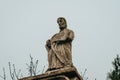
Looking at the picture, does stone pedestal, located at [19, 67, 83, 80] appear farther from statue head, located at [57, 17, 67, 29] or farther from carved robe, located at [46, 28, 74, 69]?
statue head, located at [57, 17, 67, 29]

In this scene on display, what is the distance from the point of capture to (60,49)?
15.5 meters

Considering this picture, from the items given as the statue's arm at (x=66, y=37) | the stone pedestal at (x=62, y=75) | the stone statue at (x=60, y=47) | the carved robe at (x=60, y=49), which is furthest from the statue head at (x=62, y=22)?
the stone pedestal at (x=62, y=75)

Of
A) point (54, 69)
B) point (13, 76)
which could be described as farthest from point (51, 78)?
point (13, 76)

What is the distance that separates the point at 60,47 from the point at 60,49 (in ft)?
0.29

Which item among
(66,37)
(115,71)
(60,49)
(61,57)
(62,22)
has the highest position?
(62,22)

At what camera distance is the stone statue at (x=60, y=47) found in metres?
15.2

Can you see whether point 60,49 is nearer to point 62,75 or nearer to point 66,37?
point 66,37

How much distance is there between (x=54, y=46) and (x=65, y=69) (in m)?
1.31

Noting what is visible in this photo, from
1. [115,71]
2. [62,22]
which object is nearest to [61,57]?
[62,22]

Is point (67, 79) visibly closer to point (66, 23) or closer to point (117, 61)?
point (66, 23)

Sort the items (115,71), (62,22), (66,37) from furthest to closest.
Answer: (115,71) < (62,22) < (66,37)

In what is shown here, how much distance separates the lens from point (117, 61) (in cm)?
3203

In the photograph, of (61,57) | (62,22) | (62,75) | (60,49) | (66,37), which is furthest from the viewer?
(62,22)

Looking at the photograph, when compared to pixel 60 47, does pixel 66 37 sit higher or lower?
higher
